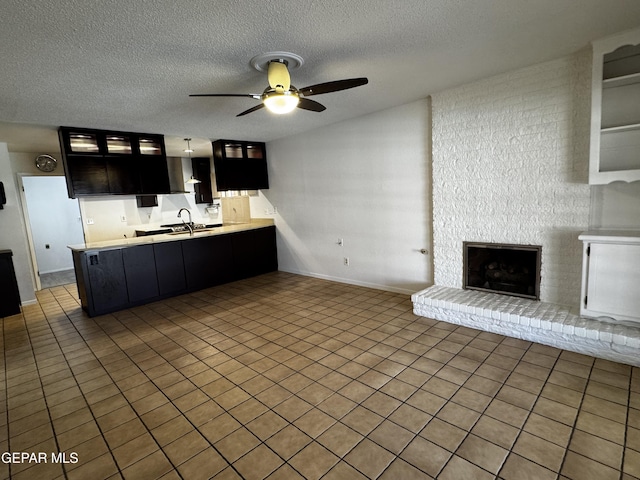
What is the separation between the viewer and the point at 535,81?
3049 millimetres

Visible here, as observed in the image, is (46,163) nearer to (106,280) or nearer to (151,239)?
(151,239)

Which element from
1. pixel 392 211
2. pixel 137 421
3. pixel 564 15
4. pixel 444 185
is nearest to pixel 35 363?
pixel 137 421

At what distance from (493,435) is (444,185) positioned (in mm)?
2672

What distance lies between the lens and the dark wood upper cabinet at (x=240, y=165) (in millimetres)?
5652

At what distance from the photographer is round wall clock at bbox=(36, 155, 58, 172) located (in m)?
5.95

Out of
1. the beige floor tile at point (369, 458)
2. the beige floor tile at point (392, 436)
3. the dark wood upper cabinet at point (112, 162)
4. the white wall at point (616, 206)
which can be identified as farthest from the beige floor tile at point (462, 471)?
the dark wood upper cabinet at point (112, 162)

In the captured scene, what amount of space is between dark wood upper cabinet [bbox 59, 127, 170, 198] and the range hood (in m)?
2.66

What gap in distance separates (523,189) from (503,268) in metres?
0.89

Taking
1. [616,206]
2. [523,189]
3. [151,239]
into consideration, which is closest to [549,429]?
[616,206]

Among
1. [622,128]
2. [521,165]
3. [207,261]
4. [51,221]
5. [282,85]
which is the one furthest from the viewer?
[51,221]

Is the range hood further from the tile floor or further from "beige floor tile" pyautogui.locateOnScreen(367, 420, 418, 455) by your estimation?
"beige floor tile" pyautogui.locateOnScreen(367, 420, 418, 455)

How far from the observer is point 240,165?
19.2ft

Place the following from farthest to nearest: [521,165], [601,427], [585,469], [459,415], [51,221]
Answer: [51,221] → [521,165] → [459,415] → [601,427] → [585,469]

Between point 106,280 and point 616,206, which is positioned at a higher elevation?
point 616,206
